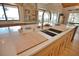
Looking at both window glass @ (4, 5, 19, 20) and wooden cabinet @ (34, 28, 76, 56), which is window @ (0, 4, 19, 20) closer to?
window glass @ (4, 5, 19, 20)

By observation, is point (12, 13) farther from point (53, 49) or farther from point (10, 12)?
point (53, 49)

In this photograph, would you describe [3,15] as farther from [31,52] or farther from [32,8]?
[31,52]

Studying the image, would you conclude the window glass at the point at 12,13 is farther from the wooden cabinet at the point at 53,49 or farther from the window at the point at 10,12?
the wooden cabinet at the point at 53,49

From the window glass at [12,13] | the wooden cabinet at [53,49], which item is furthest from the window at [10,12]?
the wooden cabinet at [53,49]

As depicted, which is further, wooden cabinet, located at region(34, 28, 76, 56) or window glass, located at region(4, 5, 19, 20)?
window glass, located at region(4, 5, 19, 20)

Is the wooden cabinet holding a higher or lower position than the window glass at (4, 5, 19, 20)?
lower

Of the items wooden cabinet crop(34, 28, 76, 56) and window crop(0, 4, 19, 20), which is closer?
wooden cabinet crop(34, 28, 76, 56)

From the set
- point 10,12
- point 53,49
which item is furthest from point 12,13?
point 53,49

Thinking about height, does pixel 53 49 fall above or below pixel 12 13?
below

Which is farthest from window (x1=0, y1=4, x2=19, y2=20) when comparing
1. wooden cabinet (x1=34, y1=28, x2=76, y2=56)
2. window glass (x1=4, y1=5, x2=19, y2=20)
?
wooden cabinet (x1=34, y1=28, x2=76, y2=56)

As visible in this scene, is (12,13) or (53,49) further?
(12,13)

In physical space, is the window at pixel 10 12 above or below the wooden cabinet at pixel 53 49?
above

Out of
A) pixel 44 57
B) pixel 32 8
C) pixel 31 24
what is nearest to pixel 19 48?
pixel 44 57

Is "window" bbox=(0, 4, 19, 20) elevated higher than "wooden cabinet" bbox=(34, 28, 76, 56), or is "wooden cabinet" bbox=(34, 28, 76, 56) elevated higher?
"window" bbox=(0, 4, 19, 20)
